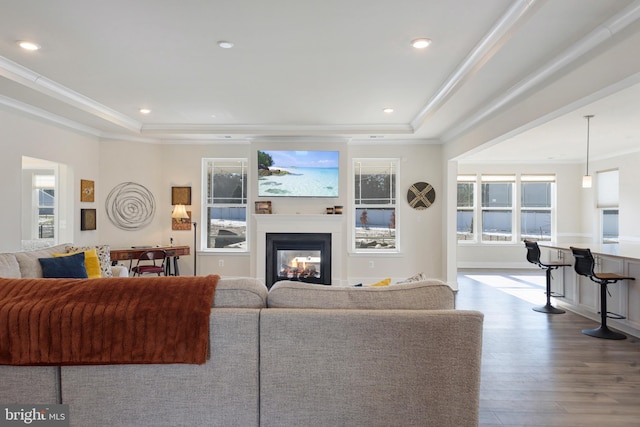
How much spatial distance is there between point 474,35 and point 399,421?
9.35 ft

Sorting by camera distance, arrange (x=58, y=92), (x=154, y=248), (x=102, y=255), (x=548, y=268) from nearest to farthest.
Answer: (x=58, y=92) → (x=102, y=255) → (x=548, y=268) → (x=154, y=248)

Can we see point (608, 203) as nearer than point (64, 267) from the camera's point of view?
No

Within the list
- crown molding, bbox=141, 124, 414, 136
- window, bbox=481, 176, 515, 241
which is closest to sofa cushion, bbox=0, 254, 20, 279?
crown molding, bbox=141, 124, 414, 136

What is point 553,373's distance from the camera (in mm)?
3053

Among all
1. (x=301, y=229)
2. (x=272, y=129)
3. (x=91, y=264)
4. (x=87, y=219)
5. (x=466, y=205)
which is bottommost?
(x=91, y=264)

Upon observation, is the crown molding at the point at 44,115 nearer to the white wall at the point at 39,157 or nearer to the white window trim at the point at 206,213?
the white wall at the point at 39,157

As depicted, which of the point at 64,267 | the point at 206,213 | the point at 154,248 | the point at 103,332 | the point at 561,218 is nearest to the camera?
the point at 103,332

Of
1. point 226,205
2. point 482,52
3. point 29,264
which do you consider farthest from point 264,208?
point 482,52

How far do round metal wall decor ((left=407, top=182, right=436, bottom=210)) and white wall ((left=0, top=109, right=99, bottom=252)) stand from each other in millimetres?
5118

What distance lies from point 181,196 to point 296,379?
18.5 feet

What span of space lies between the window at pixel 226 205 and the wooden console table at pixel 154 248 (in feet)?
1.91

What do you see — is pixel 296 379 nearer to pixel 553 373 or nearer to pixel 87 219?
pixel 553 373

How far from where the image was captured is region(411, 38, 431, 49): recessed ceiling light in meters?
3.23

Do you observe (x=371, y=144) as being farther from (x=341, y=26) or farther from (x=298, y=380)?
(x=298, y=380)
